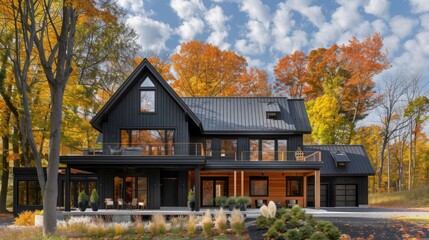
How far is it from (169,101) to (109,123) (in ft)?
13.3

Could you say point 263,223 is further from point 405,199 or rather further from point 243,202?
point 405,199

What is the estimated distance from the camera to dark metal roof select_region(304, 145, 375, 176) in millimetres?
32531

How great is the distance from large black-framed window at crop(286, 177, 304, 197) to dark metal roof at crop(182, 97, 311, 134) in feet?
12.2

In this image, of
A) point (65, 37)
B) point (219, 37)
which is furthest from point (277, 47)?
point (65, 37)

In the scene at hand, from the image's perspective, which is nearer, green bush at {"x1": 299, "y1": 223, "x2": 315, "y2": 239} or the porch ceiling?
green bush at {"x1": 299, "y1": 223, "x2": 315, "y2": 239}

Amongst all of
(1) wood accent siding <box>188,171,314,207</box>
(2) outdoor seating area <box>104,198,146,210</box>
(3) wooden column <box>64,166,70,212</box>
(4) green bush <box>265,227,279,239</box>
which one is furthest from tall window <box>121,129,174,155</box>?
(4) green bush <box>265,227,279,239</box>

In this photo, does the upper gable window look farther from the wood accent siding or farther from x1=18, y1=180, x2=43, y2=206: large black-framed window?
x1=18, y1=180, x2=43, y2=206: large black-framed window

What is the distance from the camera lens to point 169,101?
28109mm

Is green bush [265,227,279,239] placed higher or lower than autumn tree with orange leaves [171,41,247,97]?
lower

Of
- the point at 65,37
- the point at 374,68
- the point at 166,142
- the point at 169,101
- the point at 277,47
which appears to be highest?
the point at 277,47

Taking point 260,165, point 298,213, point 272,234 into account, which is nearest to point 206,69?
point 260,165

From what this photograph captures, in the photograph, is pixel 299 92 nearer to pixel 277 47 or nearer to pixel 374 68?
pixel 277 47

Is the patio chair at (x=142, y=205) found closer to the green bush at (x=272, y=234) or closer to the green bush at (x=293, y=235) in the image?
the green bush at (x=272, y=234)

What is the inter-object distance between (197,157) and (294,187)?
9.63m
